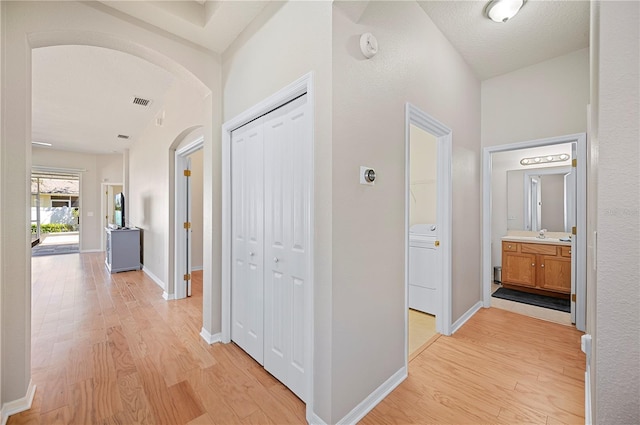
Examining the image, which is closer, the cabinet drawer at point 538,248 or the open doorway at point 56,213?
the cabinet drawer at point 538,248

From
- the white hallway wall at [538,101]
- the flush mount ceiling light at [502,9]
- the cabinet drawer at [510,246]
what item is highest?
the flush mount ceiling light at [502,9]

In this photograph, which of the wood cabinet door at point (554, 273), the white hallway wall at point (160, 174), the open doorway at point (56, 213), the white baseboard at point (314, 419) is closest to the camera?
the white baseboard at point (314, 419)

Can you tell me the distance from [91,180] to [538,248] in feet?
36.0

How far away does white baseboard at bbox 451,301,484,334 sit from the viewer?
106 inches

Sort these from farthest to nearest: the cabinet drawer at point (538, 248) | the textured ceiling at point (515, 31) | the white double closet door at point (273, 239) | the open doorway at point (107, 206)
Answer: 1. the open doorway at point (107, 206)
2. the cabinet drawer at point (538, 248)
3. the textured ceiling at point (515, 31)
4. the white double closet door at point (273, 239)

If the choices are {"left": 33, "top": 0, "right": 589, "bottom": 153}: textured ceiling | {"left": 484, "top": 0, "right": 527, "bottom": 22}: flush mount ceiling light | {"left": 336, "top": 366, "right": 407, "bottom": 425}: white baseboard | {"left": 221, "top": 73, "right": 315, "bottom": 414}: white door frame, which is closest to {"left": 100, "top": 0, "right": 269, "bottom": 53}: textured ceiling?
{"left": 33, "top": 0, "right": 589, "bottom": 153}: textured ceiling

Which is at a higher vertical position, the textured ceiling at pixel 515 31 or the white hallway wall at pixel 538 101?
the textured ceiling at pixel 515 31

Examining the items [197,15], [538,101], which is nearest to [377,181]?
[197,15]

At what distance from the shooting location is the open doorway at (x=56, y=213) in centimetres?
842

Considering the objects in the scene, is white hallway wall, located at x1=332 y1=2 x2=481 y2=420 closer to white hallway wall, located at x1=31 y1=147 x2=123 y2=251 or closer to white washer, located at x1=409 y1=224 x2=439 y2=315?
white washer, located at x1=409 y1=224 x2=439 y2=315

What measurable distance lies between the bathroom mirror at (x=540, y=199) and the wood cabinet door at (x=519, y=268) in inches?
29.8

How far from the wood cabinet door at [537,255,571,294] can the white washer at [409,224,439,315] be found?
6.83ft

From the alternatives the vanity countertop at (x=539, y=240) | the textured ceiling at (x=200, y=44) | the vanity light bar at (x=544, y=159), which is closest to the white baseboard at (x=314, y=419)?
the textured ceiling at (x=200, y=44)

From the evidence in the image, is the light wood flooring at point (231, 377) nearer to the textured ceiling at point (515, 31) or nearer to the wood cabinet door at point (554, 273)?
the wood cabinet door at point (554, 273)
